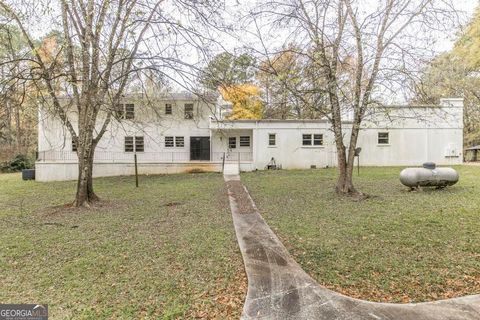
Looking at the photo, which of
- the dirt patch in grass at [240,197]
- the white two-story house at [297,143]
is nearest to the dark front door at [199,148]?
the white two-story house at [297,143]

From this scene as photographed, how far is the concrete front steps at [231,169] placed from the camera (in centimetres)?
1753

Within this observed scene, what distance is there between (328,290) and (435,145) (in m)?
20.5

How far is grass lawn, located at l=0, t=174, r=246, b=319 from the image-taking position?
3.51 m

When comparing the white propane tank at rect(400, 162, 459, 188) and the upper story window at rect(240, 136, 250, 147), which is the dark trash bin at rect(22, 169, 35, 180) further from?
the white propane tank at rect(400, 162, 459, 188)

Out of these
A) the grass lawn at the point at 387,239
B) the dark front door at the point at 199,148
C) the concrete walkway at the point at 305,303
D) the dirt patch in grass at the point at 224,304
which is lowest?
the dirt patch in grass at the point at 224,304

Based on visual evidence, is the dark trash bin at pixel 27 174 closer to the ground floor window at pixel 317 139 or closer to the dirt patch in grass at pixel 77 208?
the dirt patch in grass at pixel 77 208

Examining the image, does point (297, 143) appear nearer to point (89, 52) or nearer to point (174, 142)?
point (174, 142)

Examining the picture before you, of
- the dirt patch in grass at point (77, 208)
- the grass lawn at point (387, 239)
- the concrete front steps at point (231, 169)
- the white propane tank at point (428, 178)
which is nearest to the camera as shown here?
the grass lawn at point (387, 239)

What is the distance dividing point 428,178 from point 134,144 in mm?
17281

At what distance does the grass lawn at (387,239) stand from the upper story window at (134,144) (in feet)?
41.4

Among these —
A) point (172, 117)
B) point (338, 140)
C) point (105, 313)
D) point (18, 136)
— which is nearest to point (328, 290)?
point (105, 313)

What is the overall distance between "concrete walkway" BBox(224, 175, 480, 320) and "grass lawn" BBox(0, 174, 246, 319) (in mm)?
232

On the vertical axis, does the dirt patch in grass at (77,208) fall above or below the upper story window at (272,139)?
below

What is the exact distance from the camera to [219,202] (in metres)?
9.75
